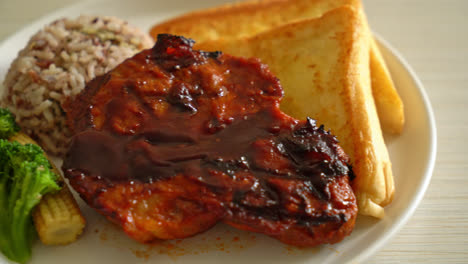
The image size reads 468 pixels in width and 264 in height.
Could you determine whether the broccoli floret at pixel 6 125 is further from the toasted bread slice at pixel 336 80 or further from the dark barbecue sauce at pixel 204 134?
the toasted bread slice at pixel 336 80

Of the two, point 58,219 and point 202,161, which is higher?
point 202,161

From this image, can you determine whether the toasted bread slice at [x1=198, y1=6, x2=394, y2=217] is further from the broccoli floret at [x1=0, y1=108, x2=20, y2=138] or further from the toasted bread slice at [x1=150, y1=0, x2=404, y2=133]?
the broccoli floret at [x1=0, y1=108, x2=20, y2=138]

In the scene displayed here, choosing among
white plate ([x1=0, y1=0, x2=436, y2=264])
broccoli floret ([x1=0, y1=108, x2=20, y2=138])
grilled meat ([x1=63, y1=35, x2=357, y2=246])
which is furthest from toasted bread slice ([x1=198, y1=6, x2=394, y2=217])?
broccoli floret ([x1=0, y1=108, x2=20, y2=138])

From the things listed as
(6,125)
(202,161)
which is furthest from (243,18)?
(6,125)

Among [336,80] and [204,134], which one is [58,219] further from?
[336,80]

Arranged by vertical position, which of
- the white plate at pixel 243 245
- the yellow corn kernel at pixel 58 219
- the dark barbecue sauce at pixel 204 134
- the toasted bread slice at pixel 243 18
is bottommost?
the white plate at pixel 243 245

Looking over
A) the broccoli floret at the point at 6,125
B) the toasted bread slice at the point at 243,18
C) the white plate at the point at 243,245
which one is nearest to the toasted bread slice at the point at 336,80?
the white plate at the point at 243,245

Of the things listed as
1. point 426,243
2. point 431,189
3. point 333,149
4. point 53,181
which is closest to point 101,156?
point 53,181
